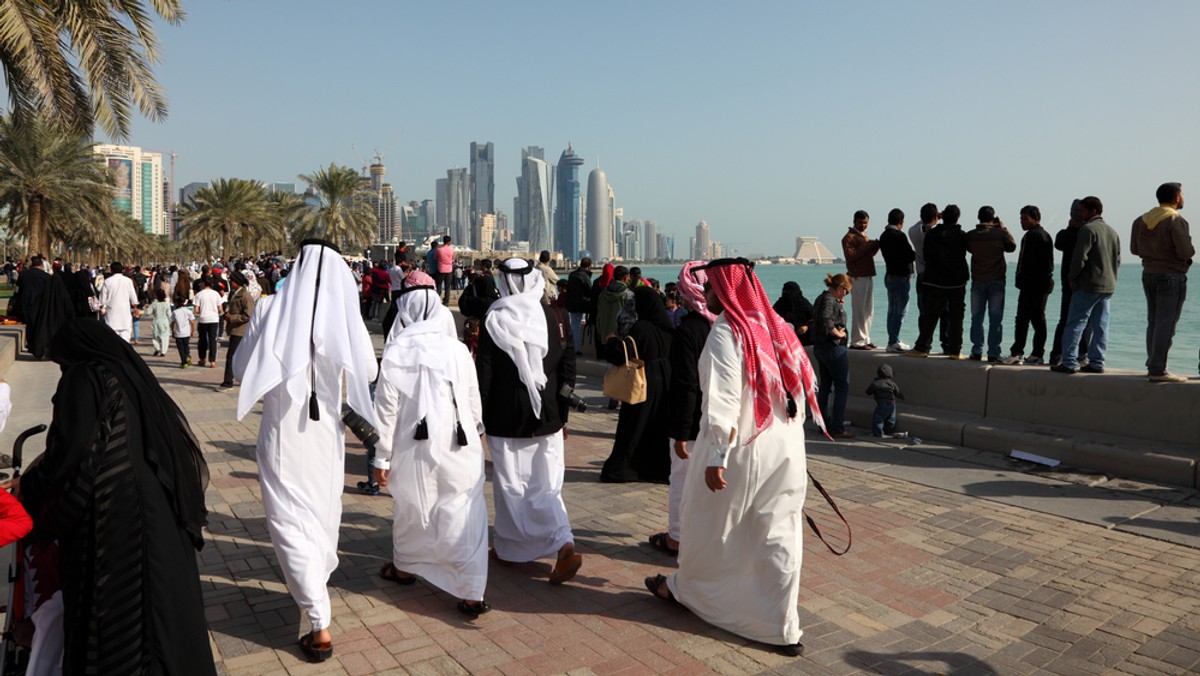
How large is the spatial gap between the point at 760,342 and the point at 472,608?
2122 millimetres

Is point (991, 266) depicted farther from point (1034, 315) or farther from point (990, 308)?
point (1034, 315)

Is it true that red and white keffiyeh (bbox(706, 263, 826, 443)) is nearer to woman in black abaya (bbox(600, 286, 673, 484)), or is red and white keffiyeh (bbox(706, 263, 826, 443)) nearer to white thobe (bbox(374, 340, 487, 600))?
white thobe (bbox(374, 340, 487, 600))

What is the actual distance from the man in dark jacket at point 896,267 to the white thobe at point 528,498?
6.25 meters

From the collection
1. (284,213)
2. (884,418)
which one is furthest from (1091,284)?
(284,213)

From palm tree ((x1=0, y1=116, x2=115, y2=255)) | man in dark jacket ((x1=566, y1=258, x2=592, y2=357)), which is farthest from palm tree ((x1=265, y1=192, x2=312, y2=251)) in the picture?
man in dark jacket ((x1=566, y1=258, x2=592, y2=357))

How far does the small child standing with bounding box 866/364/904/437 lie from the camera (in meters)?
9.30

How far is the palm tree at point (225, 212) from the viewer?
158 feet

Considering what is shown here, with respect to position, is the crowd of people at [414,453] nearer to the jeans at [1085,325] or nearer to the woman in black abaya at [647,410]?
the woman in black abaya at [647,410]

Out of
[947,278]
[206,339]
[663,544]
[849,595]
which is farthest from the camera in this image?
[206,339]

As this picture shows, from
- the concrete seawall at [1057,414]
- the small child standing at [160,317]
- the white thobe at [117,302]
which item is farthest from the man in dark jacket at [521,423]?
the small child standing at [160,317]

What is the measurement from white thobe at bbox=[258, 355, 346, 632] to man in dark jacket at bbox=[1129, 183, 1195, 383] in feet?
24.9

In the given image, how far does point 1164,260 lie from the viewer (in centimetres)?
815

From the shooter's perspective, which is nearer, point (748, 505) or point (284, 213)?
point (748, 505)

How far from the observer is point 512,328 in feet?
17.6
